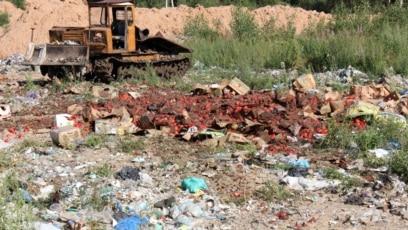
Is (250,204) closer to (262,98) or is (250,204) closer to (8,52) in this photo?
(262,98)

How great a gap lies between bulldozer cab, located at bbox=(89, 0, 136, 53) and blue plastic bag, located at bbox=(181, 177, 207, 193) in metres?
8.60

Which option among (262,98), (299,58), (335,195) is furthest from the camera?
(299,58)

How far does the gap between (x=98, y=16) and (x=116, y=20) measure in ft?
1.42

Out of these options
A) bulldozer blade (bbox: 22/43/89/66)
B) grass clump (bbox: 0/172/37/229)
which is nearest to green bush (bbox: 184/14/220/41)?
bulldozer blade (bbox: 22/43/89/66)


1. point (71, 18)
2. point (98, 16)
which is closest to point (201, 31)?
point (71, 18)

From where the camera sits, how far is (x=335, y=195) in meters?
6.32

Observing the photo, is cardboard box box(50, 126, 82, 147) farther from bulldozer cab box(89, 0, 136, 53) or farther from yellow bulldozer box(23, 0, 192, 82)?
bulldozer cab box(89, 0, 136, 53)

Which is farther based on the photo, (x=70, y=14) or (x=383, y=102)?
(x=70, y=14)

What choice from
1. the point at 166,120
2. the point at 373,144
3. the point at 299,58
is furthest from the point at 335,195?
the point at 299,58

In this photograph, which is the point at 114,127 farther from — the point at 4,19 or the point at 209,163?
the point at 4,19

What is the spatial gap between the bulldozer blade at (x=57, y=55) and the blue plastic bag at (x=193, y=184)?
8.08 metres

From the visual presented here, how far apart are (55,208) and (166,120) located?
3.45 metres

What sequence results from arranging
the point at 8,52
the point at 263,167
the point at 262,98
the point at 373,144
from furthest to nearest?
the point at 8,52
the point at 262,98
the point at 373,144
the point at 263,167

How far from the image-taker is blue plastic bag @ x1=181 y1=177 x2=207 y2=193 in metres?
6.36
